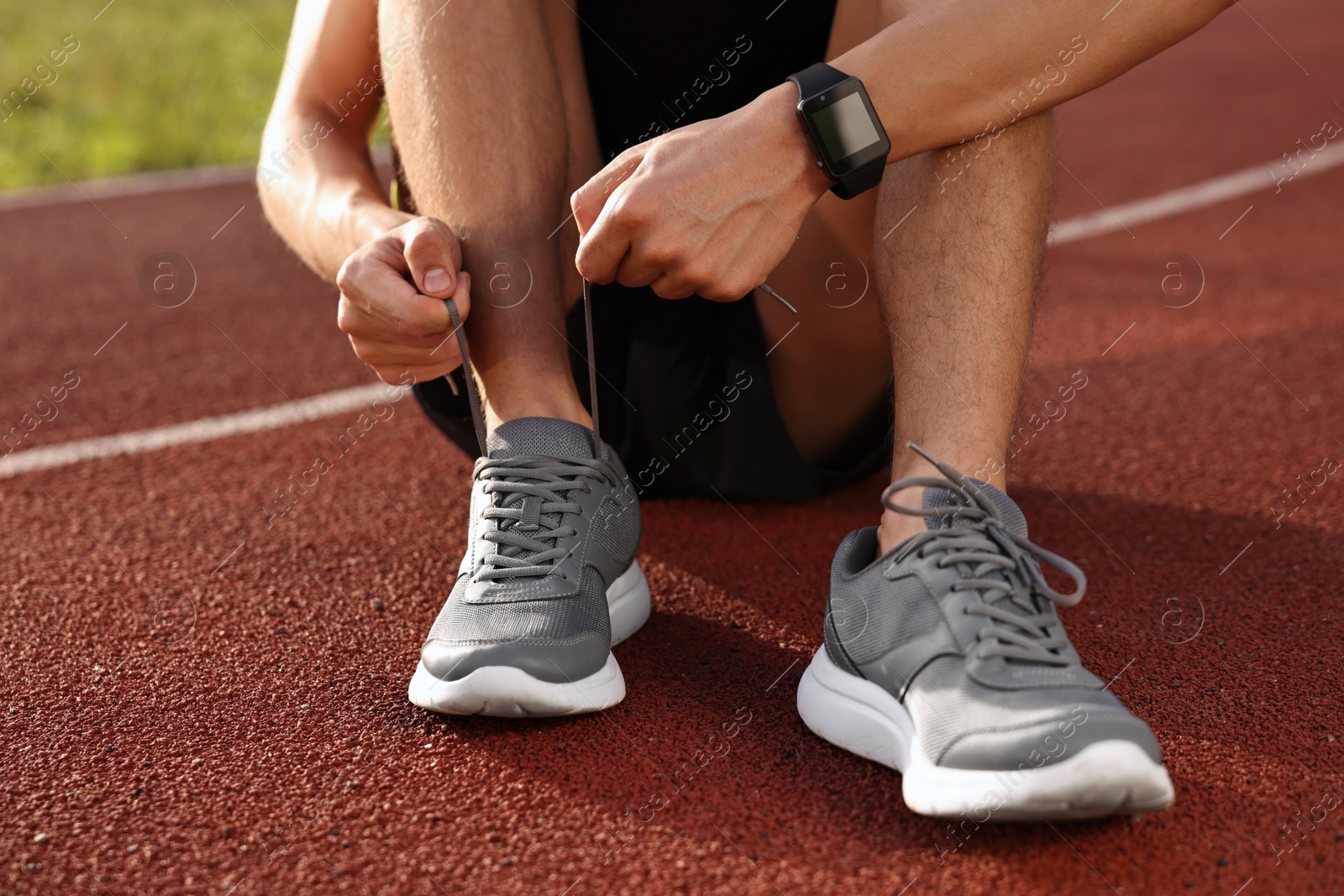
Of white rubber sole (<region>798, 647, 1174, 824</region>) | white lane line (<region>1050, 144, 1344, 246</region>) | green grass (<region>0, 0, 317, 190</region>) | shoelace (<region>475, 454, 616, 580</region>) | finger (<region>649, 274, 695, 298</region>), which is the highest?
finger (<region>649, 274, 695, 298</region>)

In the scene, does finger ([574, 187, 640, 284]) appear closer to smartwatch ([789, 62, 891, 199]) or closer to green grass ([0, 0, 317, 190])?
smartwatch ([789, 62, 891, 199])

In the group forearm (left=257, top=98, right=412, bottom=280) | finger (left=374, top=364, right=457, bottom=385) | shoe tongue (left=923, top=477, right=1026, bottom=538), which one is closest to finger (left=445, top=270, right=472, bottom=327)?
finger (left=374, top=364, right=457, bottom=385)

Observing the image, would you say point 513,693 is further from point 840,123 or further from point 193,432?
point 193,432

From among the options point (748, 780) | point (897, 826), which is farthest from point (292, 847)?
point (897, 826)

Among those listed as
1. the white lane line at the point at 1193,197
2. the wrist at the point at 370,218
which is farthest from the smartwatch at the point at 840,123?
the white lane line at the point at 1193,197

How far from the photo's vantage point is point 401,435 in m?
2.69

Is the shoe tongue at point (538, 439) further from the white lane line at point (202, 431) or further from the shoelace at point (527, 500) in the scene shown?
the white lane line at point (202, 431)

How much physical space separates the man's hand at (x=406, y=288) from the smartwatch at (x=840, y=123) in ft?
1.61

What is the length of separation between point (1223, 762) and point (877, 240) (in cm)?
79

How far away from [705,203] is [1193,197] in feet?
13.9

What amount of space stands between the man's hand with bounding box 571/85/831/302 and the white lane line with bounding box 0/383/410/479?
1.24m

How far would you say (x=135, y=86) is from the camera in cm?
755

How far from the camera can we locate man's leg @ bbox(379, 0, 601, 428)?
1590mm

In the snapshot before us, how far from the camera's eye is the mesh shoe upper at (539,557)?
1.40m
